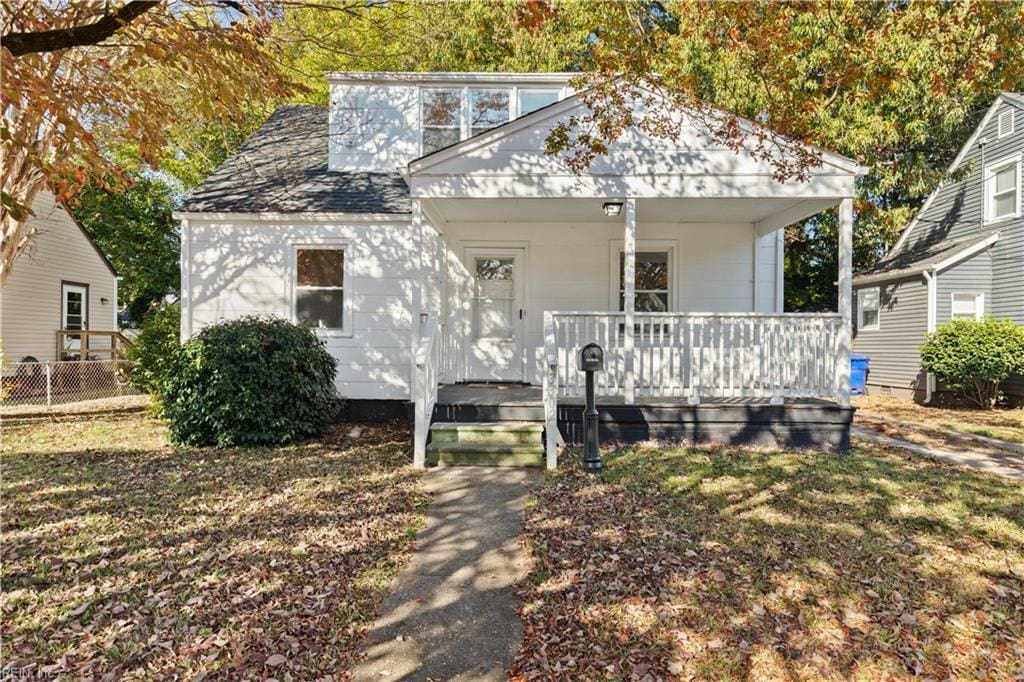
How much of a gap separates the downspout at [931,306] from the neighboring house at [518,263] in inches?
242

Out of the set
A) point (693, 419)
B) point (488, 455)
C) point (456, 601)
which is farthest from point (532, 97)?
point (456, 601)

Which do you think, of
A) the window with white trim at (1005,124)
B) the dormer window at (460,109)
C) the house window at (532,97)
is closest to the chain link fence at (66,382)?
the dormer window at (460,109)

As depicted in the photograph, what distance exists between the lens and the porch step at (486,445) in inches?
244

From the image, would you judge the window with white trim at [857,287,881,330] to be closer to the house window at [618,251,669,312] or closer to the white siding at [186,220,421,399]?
the house window at [618,251,669,312]

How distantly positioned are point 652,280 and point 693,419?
3283 millimetres

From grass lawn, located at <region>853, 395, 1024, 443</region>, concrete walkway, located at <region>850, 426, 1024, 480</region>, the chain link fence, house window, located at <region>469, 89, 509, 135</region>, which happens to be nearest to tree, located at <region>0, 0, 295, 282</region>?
house window, located at <region>469, 89, 509, 135</region>

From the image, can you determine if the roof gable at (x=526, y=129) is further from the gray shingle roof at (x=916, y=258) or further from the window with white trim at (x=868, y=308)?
the window with white trim at (x=868, y=308)

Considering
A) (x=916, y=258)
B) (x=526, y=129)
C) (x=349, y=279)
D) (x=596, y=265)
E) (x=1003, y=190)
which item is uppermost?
(x=1003, y=190)

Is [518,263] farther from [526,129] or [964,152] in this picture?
[964,152]

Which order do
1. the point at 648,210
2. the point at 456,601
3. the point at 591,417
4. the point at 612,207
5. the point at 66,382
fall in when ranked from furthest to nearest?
1. the point at 66,382
2. the point at 648,210
3. the point at 612,207
4. the point at 591,417
5. the point at 456,601

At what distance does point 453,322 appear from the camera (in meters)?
9.21

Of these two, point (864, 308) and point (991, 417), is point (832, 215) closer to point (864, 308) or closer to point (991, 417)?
point (864, 308)

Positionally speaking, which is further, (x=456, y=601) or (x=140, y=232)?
(x=140, y=232)

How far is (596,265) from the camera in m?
9.24
